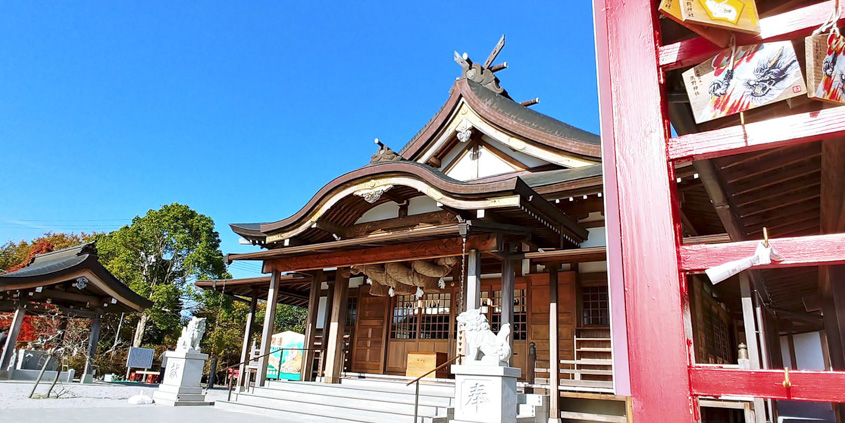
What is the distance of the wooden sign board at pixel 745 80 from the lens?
2.71 metres

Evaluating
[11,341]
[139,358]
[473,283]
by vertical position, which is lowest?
[139,358]

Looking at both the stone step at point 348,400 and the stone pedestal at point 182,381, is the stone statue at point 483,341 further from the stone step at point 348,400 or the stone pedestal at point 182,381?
the stone pedestal at point 182,381

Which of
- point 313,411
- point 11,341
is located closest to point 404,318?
point 313,411

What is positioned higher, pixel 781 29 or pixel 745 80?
pixel 781 29

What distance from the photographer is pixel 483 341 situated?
6.58 meters

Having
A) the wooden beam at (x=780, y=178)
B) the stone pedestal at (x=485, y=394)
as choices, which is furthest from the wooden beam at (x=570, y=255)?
the wooden beam at (x=780, y=178)

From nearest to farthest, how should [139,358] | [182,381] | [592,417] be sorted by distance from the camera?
[592,417], [182,381], [139,358]

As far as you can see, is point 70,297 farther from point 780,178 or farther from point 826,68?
Result: point 826,68

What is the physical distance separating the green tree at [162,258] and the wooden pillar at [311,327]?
53.0ft

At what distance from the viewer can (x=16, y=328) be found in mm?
14797

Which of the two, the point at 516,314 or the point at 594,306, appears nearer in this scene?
the point at 594,306

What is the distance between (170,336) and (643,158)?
2733 cm

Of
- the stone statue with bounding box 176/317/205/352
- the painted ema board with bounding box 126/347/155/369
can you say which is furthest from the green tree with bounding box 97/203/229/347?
the stone statue with bounding box 176/317/205/352

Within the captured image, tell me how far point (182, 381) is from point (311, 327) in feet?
9.16
